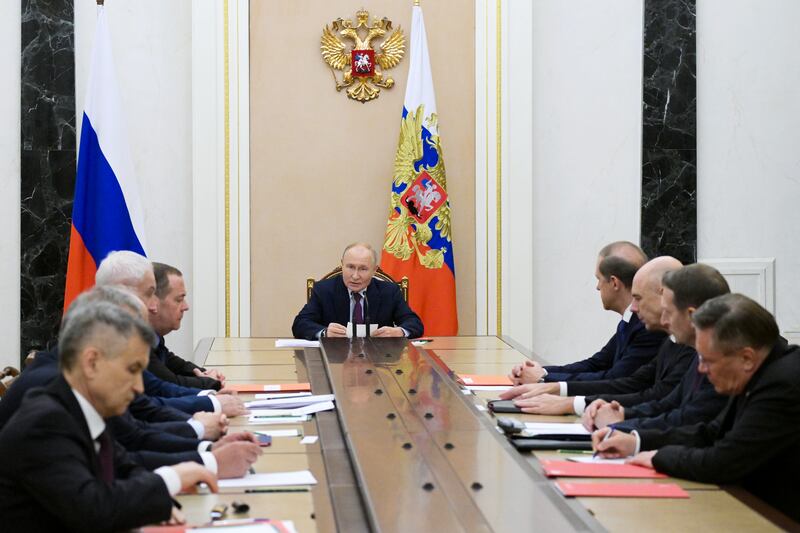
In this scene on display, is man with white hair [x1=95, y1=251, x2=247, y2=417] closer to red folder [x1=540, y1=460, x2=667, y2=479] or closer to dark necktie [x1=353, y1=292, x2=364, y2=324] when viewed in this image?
red folder [x1=540, y1=460, x2=667, y2=479]

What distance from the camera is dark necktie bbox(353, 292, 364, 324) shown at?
6695mm

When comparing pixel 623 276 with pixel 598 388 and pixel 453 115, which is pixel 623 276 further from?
pixel 453 115

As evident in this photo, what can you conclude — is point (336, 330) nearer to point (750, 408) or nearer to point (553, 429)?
point (553, 429)

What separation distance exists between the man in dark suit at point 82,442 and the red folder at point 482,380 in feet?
7.86

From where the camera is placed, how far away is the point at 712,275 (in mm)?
3865

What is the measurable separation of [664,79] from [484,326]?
220 centimetres

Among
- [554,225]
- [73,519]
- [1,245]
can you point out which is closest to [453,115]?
[554,225]

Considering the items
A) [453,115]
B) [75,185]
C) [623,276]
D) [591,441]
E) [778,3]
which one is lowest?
[591,441]

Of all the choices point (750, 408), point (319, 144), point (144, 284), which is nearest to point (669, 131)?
point (319, 144)

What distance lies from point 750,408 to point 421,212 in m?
4.91

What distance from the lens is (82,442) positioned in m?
2.50

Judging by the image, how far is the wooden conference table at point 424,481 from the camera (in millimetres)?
2703

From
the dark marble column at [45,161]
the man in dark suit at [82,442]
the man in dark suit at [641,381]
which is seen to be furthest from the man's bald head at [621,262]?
the dark marble column at [45,161]

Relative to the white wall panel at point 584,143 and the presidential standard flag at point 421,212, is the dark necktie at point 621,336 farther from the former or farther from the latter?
the white wall panel at point 584,143
